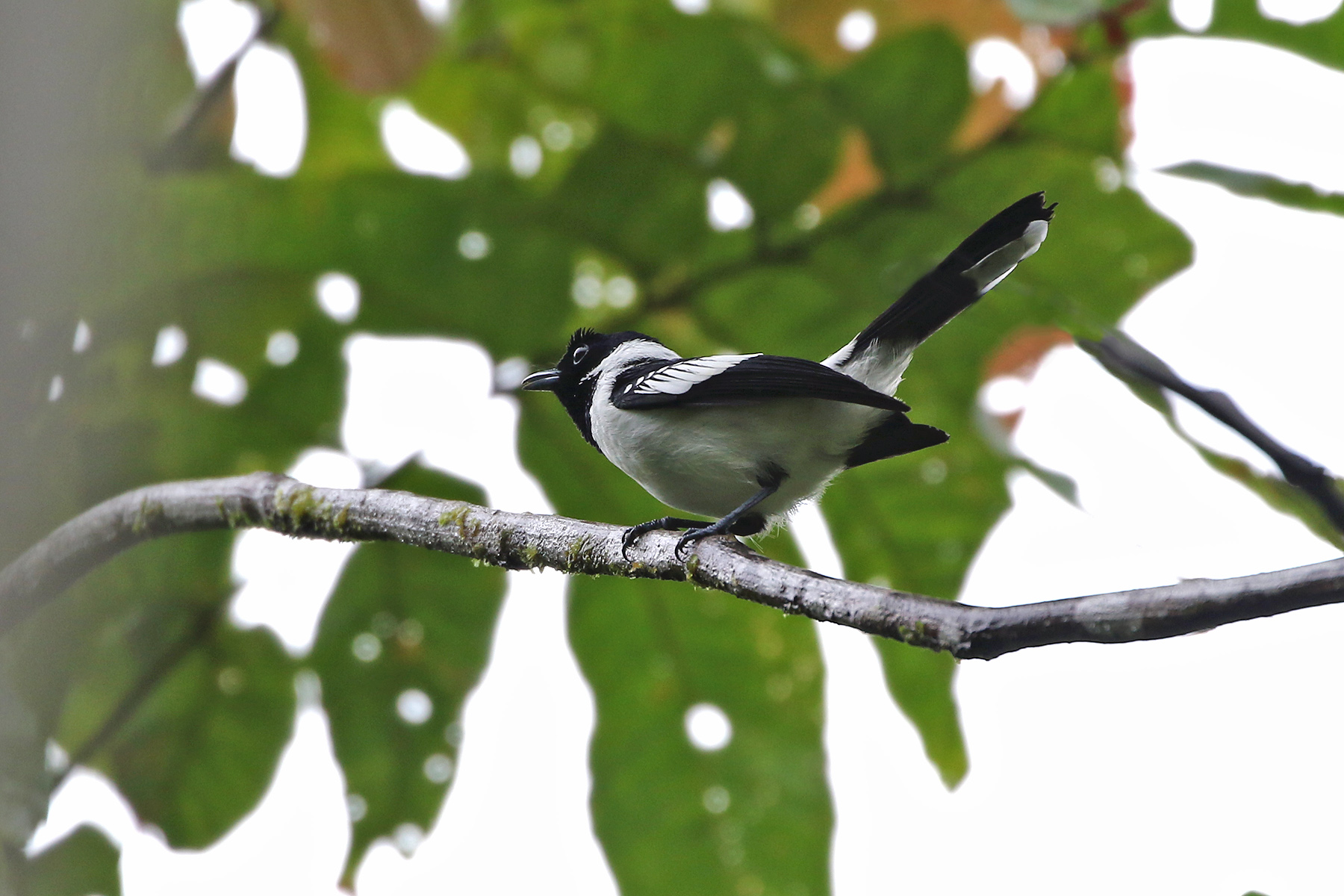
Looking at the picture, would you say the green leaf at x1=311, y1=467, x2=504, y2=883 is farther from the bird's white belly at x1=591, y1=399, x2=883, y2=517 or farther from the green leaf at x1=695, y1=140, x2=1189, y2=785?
the green leaf at x1=695, y1=140, x2=1189, y2=785

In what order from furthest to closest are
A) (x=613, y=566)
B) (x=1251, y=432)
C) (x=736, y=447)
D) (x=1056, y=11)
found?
(x=736, y=447) → (x=1056, y=11) → (x=613, y=566) → (x=1251, y=432)

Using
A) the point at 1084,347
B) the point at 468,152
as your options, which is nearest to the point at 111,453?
the point at 468,152

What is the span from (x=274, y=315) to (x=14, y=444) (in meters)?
1.76

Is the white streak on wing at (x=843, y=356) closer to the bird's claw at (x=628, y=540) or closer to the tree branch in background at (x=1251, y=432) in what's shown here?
the bird's claw at (x=628, y=540)

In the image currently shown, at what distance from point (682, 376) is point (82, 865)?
83.1 inches

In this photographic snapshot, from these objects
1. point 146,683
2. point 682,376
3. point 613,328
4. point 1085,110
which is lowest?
point 146,683

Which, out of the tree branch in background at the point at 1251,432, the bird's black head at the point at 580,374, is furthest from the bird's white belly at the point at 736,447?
the tree branch in background at the point at 1251,432

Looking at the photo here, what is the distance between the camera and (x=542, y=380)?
3064mm

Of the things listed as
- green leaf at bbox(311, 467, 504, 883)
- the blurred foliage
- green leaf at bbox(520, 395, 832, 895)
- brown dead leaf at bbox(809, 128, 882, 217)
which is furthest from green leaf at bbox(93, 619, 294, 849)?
brown dead leaf at bbox(809, 128, 882, 217)

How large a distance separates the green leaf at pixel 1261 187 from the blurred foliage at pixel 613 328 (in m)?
0.38

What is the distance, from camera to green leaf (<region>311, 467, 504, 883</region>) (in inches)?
126

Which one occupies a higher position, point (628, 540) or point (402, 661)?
point (402, 661)

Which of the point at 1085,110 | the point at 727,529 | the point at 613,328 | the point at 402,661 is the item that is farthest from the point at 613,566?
the point at 1085,110

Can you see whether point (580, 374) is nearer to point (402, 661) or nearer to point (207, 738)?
point (402, 661)
